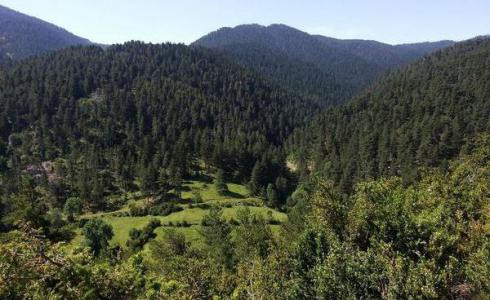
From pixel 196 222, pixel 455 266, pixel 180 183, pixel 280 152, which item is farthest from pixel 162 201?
pixel 455 266

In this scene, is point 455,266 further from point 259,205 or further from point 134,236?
point 259,205

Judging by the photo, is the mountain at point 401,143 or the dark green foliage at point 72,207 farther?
the mountain at point 401,143

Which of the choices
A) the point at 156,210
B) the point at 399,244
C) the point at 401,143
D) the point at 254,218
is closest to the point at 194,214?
the point at 156,210

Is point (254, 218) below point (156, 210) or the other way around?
the other way around

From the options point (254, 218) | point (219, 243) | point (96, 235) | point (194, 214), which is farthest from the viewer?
point (194, 214)

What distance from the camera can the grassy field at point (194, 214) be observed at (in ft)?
334

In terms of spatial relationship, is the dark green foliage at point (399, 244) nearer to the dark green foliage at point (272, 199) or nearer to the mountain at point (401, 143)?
the dark green foliage at point (272, 199)

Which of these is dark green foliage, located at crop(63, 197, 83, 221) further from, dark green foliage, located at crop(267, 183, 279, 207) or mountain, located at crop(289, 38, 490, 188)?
mountain, located at crop(289, 38, 490, 188)

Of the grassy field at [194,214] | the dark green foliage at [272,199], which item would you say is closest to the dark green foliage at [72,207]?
the grassy field at [194,214]

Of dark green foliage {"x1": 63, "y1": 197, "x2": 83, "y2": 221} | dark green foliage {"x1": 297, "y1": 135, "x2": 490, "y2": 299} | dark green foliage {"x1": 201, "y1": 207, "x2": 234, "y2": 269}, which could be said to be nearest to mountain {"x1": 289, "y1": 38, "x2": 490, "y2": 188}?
dark green foliage {"x1": 201, "y1": 207, "x2": 234, "y2": 269}

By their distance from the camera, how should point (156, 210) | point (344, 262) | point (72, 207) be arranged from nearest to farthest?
point (344, 262) < point (156, 210) < point (72, 207)

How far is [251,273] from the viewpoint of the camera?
137ft

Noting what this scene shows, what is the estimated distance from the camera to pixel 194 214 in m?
115

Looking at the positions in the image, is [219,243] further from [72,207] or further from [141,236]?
[72,207]
